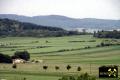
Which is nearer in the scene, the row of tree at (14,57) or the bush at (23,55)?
the row of tree at (14,57)

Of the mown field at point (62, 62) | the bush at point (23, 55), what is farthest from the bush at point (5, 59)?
the mown field at point (62, 62)

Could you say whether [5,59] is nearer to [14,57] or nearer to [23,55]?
[14,57]

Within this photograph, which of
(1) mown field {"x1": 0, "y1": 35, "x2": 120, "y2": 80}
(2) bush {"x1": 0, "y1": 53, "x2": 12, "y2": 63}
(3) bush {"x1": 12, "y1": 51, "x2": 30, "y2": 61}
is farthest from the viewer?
(3) bush {"x1": 12, "y1": 51, "x2": 30, "y2": 61}

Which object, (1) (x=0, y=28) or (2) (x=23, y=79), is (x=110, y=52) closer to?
(2) (x=23, y=79)

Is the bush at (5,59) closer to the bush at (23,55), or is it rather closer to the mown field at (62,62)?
the bush at (23,55)

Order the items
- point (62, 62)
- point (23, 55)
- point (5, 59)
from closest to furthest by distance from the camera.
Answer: point (62, 62) → point (5, 59) → point (23, 55)

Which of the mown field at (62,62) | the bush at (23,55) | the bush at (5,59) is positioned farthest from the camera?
the bush at (23,55)

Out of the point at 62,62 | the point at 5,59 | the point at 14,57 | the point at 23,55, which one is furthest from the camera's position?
the point at 23,55

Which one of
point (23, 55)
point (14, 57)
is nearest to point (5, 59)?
point (14, 57)

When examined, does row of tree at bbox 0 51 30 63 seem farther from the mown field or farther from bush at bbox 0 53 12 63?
the mown field

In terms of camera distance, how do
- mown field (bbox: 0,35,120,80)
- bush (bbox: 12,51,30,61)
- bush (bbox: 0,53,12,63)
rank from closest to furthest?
mown field (bbox: 0,35,120,80) → bush (bbox: 0,53,12,63) → bush (bbox: 12,51,30,61)

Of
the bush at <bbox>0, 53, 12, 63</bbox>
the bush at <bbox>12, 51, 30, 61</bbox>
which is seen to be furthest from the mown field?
the bush at <bbox>0, 53, 12, 63</bbox>

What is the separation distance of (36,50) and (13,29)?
8248cm

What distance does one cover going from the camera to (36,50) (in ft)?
266
